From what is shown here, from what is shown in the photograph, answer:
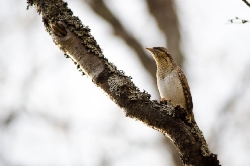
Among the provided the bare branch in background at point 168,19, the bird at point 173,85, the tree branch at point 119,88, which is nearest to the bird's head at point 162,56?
the bird at point 173,85

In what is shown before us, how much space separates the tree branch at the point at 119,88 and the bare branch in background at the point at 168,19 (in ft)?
15.5

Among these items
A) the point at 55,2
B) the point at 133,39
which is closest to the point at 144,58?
the point at 133,39

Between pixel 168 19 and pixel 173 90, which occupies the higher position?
pixel 168 19

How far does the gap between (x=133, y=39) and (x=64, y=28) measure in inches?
209

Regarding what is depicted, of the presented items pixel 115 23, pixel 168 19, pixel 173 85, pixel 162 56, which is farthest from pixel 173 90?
pixel 115 23

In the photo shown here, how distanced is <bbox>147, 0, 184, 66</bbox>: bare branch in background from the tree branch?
15.5 ft

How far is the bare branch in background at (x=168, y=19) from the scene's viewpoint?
24.7ft

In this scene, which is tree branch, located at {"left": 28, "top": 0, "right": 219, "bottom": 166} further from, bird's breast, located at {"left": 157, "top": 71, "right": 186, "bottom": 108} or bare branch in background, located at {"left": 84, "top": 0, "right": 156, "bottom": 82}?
bare branch in background, located at {"left": 84, "top": 0, "right": 156, "bottom": 82}

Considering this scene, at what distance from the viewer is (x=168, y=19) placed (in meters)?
7.70

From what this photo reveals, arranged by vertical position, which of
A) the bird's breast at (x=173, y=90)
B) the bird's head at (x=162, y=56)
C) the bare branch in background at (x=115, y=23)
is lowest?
the bird's breast at (x=173, y=90)

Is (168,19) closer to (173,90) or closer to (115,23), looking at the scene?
(115,23)

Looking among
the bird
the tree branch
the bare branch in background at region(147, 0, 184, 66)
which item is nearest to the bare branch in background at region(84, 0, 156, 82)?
the bare branch in background at region(147, 0, 184, 66)

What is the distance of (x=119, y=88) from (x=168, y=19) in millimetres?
5287

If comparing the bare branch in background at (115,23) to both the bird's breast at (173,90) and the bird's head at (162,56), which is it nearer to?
the bird's head at (162,56)
